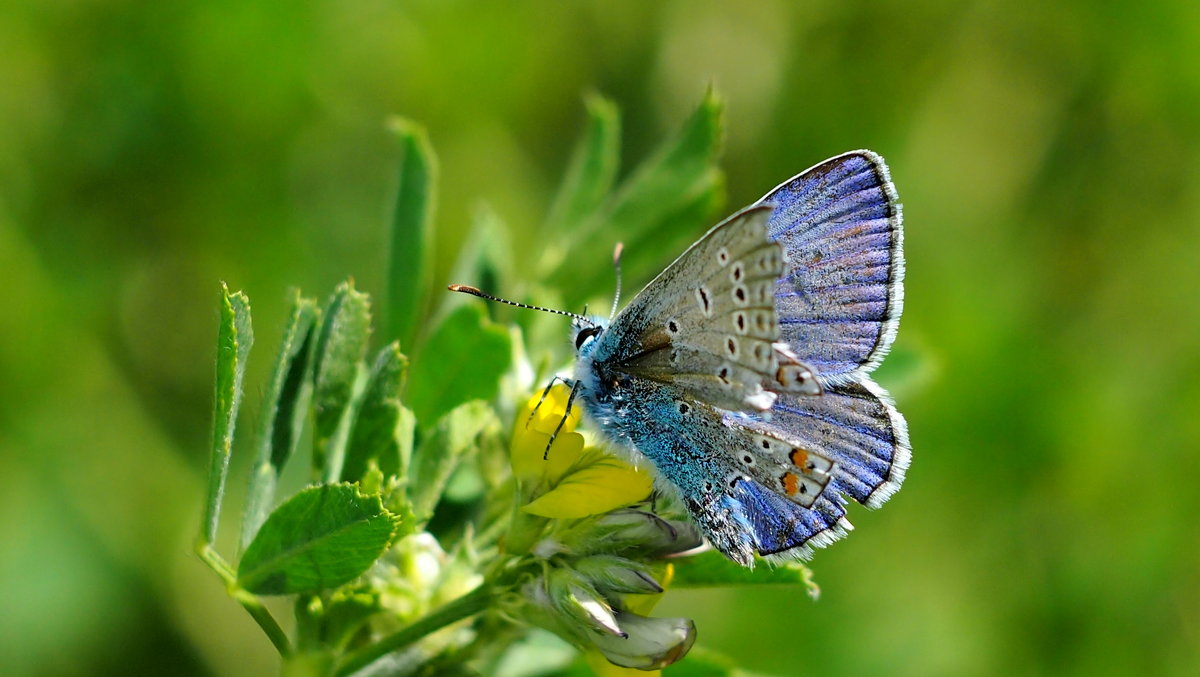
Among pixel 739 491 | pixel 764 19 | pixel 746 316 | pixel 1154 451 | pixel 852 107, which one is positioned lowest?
pixel 1154 451

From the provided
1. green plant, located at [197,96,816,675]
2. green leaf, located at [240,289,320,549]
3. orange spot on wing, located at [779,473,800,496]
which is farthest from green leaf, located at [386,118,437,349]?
orange spot on wing, located at [779,473,800,496]

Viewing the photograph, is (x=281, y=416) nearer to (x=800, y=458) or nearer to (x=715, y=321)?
(x=715, y=321)

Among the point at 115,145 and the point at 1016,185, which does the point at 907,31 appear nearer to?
the point at 1016,185

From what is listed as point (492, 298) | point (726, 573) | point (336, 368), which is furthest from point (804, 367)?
point (336, 368)

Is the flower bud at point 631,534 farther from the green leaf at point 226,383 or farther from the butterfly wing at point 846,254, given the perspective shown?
the green leaf at point 226,383

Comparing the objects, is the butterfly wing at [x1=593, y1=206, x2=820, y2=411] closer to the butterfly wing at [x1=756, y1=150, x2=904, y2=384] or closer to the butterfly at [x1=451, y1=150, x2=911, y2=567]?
the butterfly at [x1=451, y1=150, x2=911, y2=567]

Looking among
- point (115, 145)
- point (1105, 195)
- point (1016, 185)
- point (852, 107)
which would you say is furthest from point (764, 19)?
point (115, 145)
